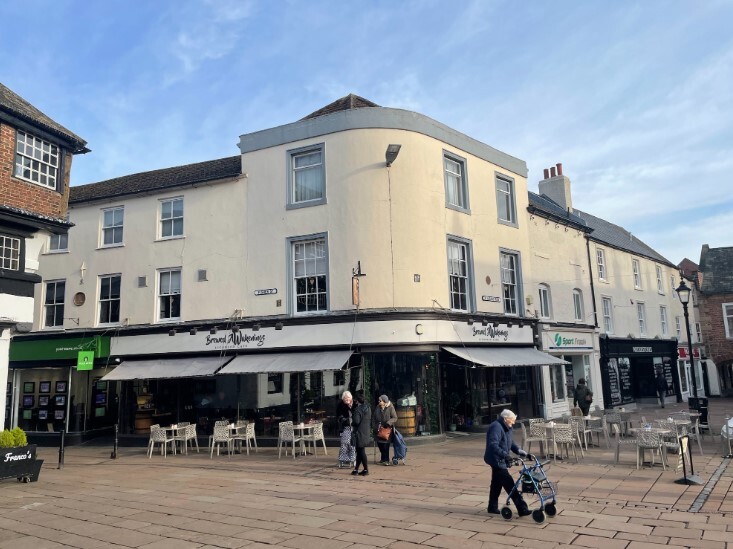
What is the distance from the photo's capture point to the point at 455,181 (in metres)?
19.3

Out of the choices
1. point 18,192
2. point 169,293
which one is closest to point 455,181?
point 169,293

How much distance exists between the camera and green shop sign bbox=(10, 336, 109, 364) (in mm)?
19734

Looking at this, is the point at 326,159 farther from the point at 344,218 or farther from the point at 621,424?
the point at 621,424

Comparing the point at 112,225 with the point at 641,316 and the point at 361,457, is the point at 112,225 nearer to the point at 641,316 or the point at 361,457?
the point at 361,457

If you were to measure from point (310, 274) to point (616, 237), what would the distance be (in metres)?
21.8

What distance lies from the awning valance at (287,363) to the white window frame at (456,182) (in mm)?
6460

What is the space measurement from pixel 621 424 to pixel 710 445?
2.14m

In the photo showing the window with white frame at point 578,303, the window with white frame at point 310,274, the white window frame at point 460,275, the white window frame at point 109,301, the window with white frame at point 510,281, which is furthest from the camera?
the window with white frame at point 578,303

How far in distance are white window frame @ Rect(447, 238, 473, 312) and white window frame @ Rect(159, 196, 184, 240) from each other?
9.37m

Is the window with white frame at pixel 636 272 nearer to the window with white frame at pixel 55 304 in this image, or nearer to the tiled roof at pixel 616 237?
the tiled roof at pixel 616 237

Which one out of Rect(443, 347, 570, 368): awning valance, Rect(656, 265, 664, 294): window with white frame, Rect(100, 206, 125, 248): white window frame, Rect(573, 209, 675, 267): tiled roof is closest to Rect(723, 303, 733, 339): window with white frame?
Rect(573, 209, 675, 267): tiled roof

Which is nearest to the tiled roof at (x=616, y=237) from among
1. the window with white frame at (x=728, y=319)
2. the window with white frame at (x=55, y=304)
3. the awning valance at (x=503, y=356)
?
the window with white frame at (x=728, y=319)

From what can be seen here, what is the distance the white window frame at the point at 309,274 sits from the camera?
17.4 metres

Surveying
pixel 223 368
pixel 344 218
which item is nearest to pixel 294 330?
pixel 223 368
